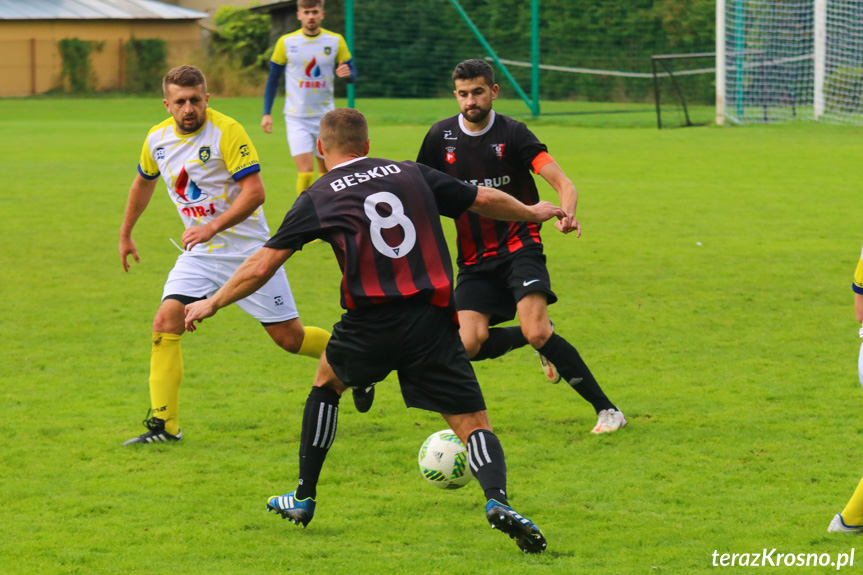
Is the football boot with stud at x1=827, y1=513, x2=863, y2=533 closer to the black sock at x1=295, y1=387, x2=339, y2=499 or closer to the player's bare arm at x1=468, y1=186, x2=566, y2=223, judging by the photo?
the player's bare arm at x1=468, y1=186, x2=566, y2=223

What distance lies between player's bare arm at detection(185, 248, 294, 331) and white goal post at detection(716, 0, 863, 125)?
2037 centimetres

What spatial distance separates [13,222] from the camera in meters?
14.0

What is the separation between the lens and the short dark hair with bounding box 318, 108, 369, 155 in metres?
4.72

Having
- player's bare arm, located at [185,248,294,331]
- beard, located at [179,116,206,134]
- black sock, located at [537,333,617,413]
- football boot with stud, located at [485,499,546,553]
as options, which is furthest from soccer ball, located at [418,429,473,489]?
beard, located at [179,116,206,134]

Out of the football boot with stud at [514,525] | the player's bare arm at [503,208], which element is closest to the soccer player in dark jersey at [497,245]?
the player's bare arm at [503,208]

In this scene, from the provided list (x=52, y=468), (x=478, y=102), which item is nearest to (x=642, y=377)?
(x=478, y=102)

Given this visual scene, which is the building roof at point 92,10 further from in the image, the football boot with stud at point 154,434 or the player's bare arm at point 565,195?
the player's bare arm at point 565,195

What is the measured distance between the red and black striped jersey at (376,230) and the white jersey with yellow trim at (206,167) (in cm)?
168

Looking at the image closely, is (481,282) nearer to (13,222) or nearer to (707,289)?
(707,289)

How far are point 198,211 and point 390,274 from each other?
2131 mm

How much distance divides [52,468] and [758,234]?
900cm

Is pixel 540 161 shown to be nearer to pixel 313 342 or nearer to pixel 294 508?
pixel 313 342

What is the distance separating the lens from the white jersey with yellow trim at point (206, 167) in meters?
6.23

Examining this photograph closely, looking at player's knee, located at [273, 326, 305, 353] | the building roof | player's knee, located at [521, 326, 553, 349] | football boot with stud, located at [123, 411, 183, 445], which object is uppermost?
the building roof
